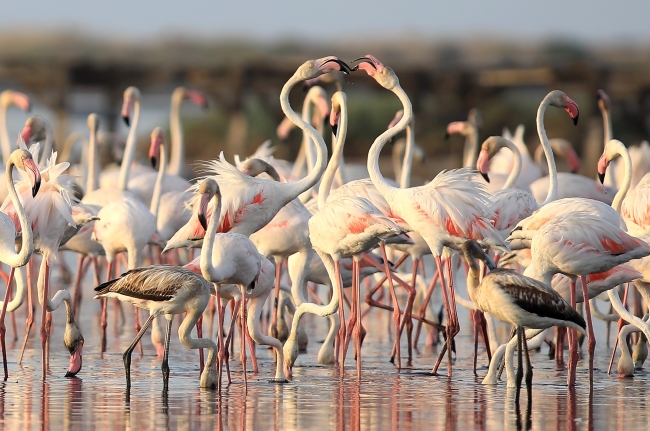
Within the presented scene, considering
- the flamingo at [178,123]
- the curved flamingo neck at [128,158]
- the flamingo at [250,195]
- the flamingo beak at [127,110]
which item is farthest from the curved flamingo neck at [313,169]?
the flamingo at [178,123]

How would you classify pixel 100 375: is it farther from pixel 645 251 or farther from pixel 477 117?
pixel 477 117

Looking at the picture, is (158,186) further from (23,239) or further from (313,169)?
(23,239)

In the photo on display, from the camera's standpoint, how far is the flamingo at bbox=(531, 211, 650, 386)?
8039 mm

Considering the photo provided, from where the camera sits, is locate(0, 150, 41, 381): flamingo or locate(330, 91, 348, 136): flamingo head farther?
locate(330, 91, 348, 136): flamingo head

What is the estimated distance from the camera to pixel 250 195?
949 cm

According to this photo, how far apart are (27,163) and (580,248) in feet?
12.5

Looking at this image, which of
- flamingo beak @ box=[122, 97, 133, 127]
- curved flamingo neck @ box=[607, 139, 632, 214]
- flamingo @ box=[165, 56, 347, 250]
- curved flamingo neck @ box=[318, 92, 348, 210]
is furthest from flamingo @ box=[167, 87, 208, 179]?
curved flamingo neck @ box=[607, 139, 632, 214]

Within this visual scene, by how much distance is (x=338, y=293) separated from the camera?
8.79 meters

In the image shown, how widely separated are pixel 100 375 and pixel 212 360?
1.08 meters

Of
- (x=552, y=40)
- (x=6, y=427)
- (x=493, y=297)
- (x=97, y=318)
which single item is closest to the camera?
(x=6, y=427)

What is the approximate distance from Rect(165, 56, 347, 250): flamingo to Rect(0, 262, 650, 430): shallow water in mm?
1019

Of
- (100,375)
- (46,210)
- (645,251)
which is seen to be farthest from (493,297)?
(46,210)

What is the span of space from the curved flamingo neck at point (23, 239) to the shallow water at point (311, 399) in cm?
80

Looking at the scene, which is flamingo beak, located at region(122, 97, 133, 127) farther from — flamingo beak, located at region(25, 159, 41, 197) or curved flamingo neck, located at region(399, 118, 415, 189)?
flamingo beak, located at region(25, 159, 41, 197)
